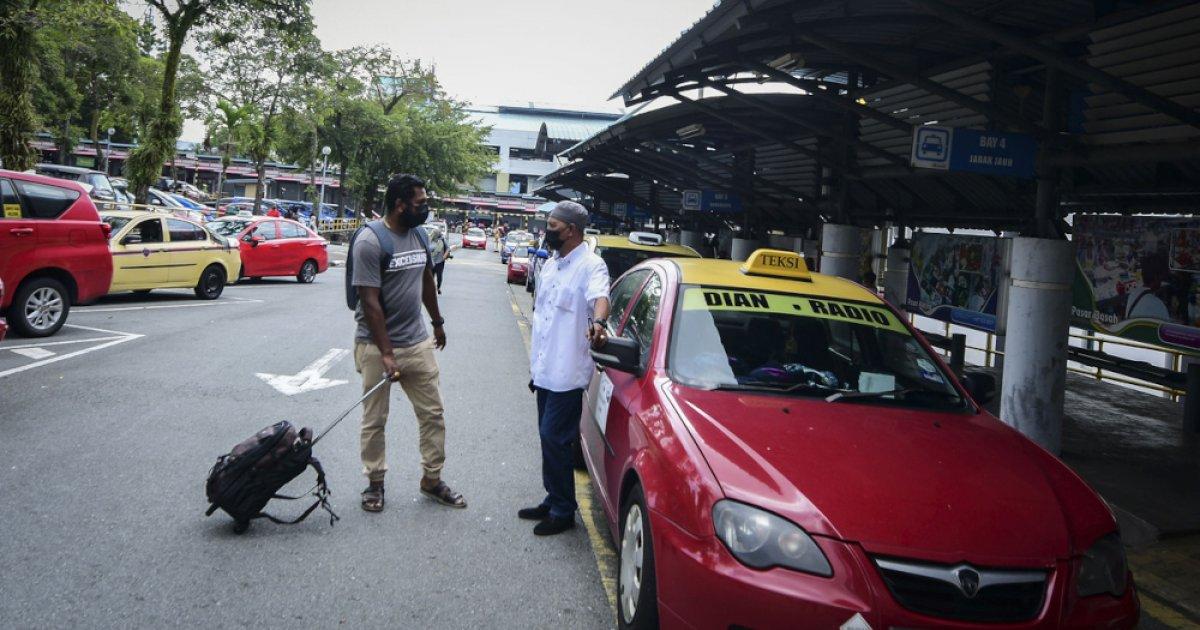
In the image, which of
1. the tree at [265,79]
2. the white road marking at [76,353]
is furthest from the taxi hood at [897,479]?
the tree at [265,79]

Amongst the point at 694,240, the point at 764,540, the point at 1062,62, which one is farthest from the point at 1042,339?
the point at 694,240

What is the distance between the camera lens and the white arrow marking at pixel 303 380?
8.41 meters

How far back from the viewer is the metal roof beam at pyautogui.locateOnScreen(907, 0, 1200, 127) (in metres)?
6.45

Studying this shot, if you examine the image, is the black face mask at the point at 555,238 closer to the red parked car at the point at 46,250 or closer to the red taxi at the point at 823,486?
the red taxi at the point at 823,486

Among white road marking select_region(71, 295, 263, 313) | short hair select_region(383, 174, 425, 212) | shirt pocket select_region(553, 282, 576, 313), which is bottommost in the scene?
white road marking select_region(71, 295, 263, 313)

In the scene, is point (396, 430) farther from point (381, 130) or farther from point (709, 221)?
point (381, 130)

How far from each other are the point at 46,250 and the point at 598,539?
889 centimetres

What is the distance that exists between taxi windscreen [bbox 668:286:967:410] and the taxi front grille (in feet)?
4.30

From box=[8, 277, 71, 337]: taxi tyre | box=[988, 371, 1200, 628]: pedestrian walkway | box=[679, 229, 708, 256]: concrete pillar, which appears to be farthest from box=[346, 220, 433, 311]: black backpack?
box=[679, 229, 708, 256]: concrete pillar

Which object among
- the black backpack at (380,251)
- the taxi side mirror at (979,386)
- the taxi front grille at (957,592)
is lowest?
the taxi front grille at (957,592)

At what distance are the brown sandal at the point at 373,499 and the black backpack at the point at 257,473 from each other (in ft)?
1.06

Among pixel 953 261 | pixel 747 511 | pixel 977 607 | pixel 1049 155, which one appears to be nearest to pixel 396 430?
pixel 747 511

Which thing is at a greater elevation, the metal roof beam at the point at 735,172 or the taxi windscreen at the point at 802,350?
the metal roof beam at the point at 735,172

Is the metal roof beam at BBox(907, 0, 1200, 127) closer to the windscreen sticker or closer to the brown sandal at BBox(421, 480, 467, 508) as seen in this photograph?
the windscreen sticker
